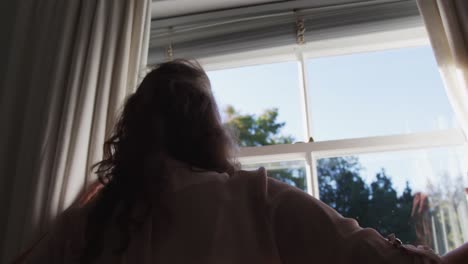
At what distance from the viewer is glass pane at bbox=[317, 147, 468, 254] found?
1433 mm

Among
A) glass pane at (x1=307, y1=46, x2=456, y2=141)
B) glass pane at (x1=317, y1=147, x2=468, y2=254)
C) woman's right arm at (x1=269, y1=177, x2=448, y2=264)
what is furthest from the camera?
glass pane at (x1=307, y1=46, x2=456, y2=141)

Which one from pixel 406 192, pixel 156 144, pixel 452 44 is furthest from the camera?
pixel 406 192

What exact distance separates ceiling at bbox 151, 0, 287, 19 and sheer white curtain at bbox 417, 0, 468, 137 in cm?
65

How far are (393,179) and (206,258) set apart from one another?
1.04 meters

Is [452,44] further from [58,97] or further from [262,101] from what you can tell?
[58,97]

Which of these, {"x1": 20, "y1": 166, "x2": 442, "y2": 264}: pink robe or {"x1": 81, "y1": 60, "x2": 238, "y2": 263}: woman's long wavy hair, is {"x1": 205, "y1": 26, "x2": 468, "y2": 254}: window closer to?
{"x1": 81, "y1": 60, "x2": 238, "y2": 263}: woman's long wavy hair

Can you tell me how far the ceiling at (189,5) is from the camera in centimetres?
174

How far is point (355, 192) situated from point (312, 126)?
0.30 metres

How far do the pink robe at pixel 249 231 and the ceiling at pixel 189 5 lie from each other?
1152mm

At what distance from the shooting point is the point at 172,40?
1744mm

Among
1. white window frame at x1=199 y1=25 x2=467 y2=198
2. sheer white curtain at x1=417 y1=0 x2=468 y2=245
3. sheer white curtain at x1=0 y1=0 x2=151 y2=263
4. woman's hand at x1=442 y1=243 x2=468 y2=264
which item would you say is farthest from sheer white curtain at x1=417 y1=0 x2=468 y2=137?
sheer white curtain at x1=0 y1=0 x2=151 y2=263

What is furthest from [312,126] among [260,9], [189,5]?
[189,5]

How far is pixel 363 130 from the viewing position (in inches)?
63.4

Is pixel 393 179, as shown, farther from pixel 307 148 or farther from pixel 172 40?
pixel 172 40
